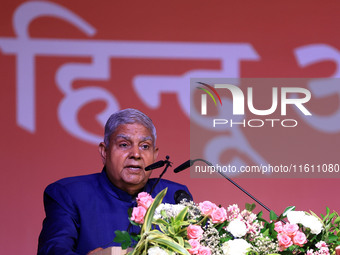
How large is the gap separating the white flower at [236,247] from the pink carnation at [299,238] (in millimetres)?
182

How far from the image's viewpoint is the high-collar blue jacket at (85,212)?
277cm

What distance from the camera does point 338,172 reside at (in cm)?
446

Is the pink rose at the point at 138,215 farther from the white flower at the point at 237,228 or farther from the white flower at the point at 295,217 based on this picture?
the white flower at the point at 295,217

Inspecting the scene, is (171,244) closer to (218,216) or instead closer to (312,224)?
(218,216)

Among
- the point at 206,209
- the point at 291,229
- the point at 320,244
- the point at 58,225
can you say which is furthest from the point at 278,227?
the point at 58,225

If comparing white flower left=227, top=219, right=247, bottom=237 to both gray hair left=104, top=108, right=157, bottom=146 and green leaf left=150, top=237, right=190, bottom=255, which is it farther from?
gray hair left=104, top=108, right=157, bottom=146

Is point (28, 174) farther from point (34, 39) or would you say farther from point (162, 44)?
point (162, 44)

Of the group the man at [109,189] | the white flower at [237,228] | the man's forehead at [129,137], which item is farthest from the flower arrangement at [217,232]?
the man's forehead at [129,137]

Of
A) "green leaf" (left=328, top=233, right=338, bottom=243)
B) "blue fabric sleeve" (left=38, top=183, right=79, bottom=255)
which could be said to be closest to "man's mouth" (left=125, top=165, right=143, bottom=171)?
"blue fabric sleeve" (left=38, top=183, right=79, bottom=255)

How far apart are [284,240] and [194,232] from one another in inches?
12.4

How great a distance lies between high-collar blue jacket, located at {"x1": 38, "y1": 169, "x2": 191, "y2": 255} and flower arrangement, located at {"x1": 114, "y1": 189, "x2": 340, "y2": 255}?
2.48 ft

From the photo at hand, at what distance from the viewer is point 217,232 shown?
6.72 ft

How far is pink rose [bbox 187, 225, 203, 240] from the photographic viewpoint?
6.49 ft

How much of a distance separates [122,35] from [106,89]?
397mm
